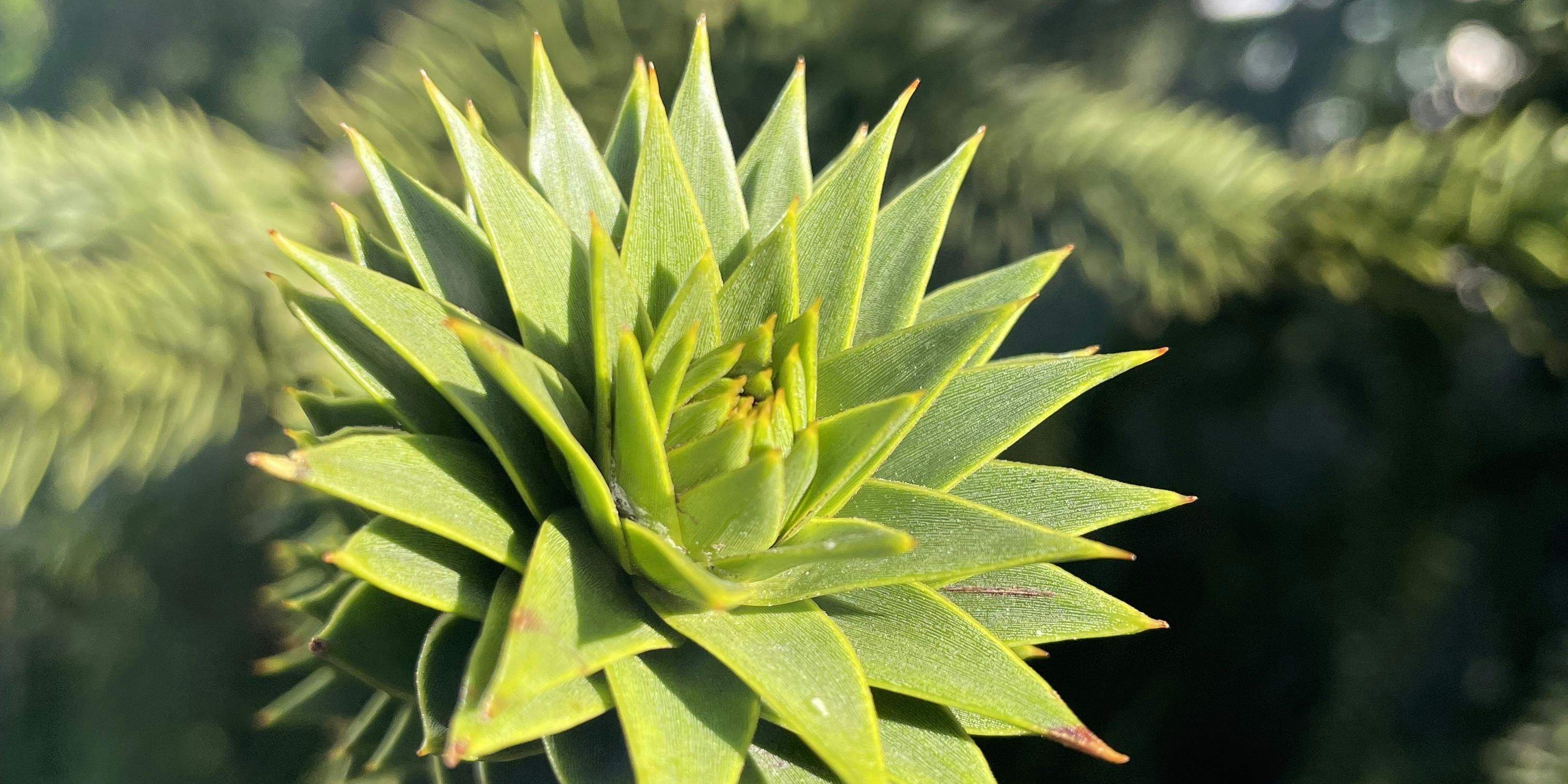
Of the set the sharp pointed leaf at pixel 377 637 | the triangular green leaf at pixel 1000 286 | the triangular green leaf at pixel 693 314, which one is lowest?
the sharp pointed leaf at pixel 377 637

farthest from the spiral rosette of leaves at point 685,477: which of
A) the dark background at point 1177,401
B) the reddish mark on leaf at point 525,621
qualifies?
the dark background at point 1177,401

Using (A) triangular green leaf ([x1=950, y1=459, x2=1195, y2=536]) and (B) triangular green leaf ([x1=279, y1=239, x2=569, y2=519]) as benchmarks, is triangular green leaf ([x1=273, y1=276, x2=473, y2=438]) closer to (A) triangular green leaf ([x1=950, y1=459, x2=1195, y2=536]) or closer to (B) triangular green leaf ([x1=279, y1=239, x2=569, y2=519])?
(B) triangular green leaf ([x1=279, y1=239, x2=569, y2=519])

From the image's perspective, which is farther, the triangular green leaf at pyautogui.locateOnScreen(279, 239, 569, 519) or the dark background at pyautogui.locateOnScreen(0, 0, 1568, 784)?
the dark background at pyautogui.locateOnScreen(0, 0, 1568, 784)

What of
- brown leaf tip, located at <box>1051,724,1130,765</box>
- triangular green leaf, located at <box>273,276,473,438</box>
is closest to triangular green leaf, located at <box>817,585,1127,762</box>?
brown leaf tip, located at <box>1051,724,1130,765</box>

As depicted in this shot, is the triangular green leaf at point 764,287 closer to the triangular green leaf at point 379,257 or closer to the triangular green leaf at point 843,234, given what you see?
the triangular green leaf at point 843,234

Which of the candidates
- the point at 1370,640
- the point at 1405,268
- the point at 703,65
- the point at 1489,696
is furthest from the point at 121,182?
the point at 1489,696

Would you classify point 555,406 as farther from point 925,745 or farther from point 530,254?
point 925,745

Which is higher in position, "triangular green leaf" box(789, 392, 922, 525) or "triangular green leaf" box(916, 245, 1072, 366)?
"triangular green leaf" box(916, 245, 1072, 366)
